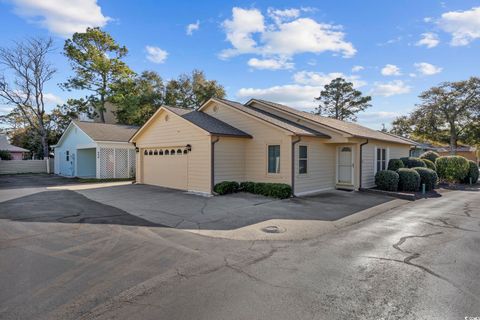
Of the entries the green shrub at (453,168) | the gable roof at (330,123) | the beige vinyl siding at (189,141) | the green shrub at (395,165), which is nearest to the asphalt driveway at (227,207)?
the beige vinyl siding at (189,141)

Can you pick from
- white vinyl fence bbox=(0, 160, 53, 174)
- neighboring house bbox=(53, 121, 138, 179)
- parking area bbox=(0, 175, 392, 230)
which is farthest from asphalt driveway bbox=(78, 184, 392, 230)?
white vinyl fence bbox=(0, 160, 53, 174)

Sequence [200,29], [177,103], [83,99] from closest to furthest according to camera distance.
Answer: [200,29], [83,99], [177,103]

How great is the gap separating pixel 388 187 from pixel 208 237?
10.8 meters

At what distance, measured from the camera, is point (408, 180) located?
14008 millimetres

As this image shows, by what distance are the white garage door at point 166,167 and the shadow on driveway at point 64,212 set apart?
430 centimetres

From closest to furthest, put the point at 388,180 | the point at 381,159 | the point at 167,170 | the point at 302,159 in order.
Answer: the point at 302,159 < the point at 388,180 < the point at 167,170 < the point at 381,159

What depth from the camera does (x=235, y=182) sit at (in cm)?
1311

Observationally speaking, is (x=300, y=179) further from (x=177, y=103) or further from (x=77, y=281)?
(x=177, y=103)

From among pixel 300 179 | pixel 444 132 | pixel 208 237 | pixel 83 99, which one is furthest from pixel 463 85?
pixel 83 99

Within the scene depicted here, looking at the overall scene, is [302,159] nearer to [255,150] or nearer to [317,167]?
[317,167]

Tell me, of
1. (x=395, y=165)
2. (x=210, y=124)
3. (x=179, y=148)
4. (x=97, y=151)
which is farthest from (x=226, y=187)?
(x=97, y=151)

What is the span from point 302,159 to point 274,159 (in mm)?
1247

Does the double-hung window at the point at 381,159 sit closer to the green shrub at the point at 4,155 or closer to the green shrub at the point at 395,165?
the green shrub at the point at 395,165

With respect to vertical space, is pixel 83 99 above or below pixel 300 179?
above
